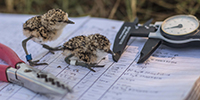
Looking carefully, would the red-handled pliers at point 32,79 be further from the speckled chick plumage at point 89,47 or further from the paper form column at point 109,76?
the speckled chick plumage at point 89,47

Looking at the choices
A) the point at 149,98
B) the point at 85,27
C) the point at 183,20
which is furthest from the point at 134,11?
the point at 149,98

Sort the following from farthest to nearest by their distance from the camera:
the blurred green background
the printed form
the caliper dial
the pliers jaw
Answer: the blurred green background, the caliper dial, the printed form, the pliers jaw

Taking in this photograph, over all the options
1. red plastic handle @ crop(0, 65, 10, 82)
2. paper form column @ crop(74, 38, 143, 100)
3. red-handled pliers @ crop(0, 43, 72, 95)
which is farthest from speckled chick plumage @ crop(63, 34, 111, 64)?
red plastic handle @ crop(0, 65, 10, 82)

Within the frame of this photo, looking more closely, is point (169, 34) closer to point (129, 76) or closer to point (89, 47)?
point (129, 76)

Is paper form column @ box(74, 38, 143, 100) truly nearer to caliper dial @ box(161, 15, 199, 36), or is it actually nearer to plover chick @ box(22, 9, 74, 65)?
caliper dial @ box(161, 15, 199, 36)

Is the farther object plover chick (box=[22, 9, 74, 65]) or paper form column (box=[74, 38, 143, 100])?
plover chick (box=[22, 9, 74, 65])

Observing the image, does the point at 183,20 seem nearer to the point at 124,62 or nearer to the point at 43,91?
the point at 124,62

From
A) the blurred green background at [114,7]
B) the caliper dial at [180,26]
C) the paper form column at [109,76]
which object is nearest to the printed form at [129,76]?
the paper form column at [109,76]
